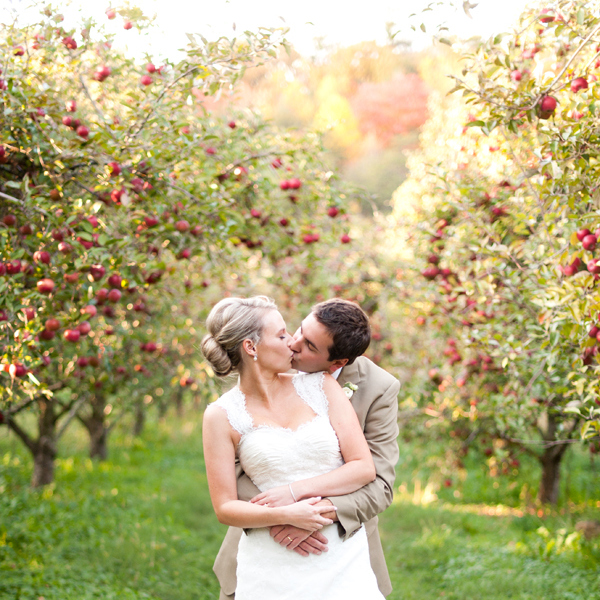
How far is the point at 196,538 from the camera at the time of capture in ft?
17.4

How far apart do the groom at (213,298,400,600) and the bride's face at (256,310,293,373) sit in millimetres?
55

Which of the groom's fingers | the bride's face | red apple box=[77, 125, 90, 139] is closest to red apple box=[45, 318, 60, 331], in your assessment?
red apple box=[77, 125, 90, 139]

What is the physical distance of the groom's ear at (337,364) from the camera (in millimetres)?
2135

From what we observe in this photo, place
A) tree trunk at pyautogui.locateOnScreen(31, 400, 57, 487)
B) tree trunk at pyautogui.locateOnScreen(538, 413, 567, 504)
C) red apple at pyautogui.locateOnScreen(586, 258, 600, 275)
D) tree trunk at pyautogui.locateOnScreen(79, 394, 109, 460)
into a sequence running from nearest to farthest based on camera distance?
red apple at pyautogui.locateOnScreen(586, 258, 600, 275) < tree trunk at pyautogui.locateOnScreen(538, 413, 567, 504) < tree trunk at pyautogui.locateOnScreen(31, 400, 57, 487) < tree trunk at pyautogui.locateOnScreen(79, 394, 109, 460)

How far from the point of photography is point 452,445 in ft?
19.1

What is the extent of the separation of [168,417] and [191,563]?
6.90 metres

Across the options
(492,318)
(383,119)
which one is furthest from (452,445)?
(383,119)

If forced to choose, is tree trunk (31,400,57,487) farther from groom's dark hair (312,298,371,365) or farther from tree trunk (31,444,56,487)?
groom's dark hair (312,298,371,365)

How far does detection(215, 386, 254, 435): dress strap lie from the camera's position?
1993 mm

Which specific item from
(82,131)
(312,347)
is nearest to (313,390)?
(312,347)

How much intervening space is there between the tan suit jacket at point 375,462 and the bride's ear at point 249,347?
0.36 meters

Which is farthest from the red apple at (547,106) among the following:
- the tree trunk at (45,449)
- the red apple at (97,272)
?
the tree trunk at (45,449)

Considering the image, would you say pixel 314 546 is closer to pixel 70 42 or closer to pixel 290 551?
pixel 290 551

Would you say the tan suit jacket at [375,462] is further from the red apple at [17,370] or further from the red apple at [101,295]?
the red apple at [101,295]
